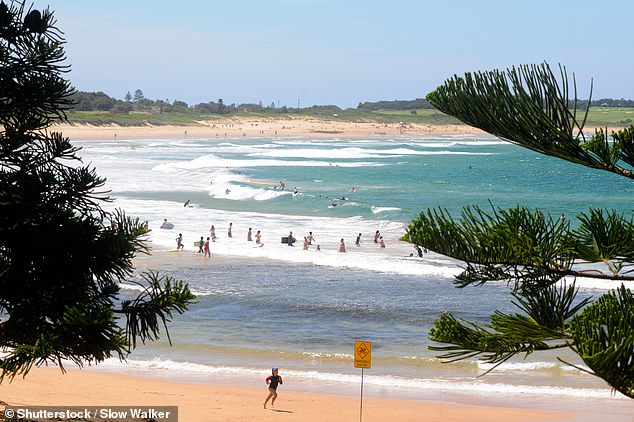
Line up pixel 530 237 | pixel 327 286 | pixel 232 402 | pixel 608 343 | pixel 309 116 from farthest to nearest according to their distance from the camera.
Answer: pixel 309 116, pixel 327 286, pixel 232 402, pixel 530 237, pixel 608 343

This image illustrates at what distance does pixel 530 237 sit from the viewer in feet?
14.0

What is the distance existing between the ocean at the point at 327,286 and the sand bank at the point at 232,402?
51 cm

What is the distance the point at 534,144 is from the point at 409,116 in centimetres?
15804

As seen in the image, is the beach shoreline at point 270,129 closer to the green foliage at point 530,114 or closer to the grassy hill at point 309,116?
the grassy hill at point 309,116

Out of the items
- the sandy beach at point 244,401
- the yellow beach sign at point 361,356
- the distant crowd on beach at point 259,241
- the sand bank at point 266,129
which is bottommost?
the distant crowd on beach at point 259,241

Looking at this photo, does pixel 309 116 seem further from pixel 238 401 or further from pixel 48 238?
pixel 48 238

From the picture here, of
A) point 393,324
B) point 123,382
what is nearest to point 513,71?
point 123,382

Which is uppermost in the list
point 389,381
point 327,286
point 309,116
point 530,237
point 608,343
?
point 309,116

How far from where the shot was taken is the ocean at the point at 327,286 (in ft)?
44.1

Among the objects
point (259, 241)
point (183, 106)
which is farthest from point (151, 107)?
point (259, 241)

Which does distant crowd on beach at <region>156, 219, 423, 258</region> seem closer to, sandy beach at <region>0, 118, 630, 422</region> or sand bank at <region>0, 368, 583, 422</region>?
sandy beach at <region>0, 118, 630, 422</region>

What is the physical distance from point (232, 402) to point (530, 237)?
27.0ft

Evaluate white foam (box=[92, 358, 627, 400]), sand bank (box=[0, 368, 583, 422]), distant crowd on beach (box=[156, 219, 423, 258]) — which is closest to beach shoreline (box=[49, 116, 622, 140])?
distant crowd on beach (box=[156, 219, 423, 258])

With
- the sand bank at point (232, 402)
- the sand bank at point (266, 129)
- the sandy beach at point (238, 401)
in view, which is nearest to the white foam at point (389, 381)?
the sandy beach at point (238, 401)
